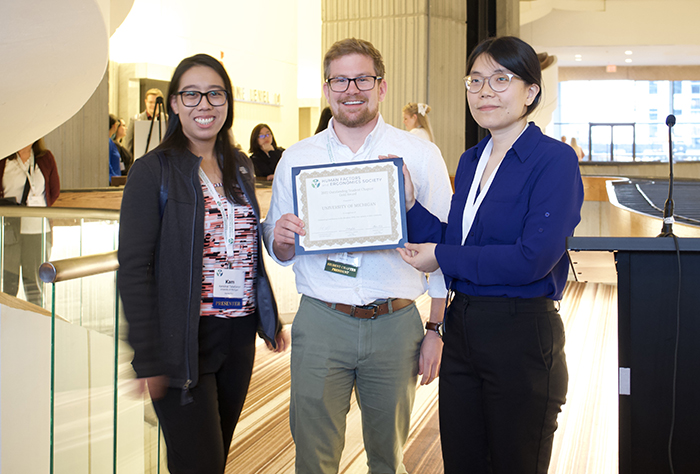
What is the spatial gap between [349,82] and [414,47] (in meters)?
7.50

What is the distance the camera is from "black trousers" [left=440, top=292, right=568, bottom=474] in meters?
1.47

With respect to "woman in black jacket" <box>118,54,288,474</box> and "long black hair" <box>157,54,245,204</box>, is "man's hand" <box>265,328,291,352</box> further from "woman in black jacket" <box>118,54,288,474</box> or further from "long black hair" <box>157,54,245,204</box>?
"long black hair" <box>157,54,245,204</box>

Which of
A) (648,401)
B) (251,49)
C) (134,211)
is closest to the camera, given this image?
(648,401)

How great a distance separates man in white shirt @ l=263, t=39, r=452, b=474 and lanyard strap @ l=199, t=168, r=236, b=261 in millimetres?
134

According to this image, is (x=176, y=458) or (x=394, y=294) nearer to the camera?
(x=176, y=458)

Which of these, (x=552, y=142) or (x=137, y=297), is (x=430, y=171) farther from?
(x=137, y=297)

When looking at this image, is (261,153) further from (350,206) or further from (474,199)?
(474,199)

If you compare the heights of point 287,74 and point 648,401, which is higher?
point 287,74

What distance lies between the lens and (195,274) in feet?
5.53

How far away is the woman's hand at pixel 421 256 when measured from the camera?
5.31 ft

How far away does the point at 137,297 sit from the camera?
1.65 m

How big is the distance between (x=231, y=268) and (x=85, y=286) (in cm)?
49

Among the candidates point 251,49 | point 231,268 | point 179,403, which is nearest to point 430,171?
point 231,268

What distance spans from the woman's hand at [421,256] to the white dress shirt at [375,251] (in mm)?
193
